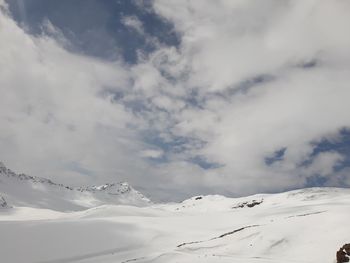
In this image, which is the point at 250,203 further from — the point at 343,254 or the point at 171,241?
the point at 343,254

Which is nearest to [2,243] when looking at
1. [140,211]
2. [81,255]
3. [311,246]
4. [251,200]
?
[81,255]

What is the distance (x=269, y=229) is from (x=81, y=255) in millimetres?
19178

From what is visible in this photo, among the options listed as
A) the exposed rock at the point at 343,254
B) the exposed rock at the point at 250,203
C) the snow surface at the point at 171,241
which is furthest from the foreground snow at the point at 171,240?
the exposed rock at the point at 250,203

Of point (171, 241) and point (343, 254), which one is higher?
point (171, 241)

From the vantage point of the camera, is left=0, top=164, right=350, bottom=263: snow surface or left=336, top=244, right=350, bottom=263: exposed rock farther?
left=0, top=164, right=350, bottom=263: snow surface

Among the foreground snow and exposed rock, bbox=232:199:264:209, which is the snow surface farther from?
exposed rock, bbox=232:199:264:209

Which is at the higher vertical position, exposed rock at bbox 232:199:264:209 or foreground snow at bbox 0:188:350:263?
exposed rock at bbox 232:199:264:209

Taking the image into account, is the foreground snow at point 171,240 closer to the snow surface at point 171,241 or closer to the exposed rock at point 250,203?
the snow surface at point 171,241

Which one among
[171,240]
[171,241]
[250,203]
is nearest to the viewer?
[171,241]

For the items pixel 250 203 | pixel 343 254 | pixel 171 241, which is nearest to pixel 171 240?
pixel 171 241

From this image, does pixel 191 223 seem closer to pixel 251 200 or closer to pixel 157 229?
pixel 157 229

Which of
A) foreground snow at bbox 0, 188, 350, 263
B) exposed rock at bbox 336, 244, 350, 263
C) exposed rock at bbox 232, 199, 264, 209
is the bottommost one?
exposed rock at bbox 336, 244, 350, 263

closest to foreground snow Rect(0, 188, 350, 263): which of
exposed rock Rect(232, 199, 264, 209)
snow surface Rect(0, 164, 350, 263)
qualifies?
snow surface Rect(0, 164, 350, 263)

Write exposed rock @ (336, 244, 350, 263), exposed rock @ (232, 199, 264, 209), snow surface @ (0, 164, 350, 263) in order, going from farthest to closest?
exposed rock @ (232, 199, 264, 209) < snow surface @ (0, 164, 350, 263) < exposed rock @ (336, 244, 350, 263)
